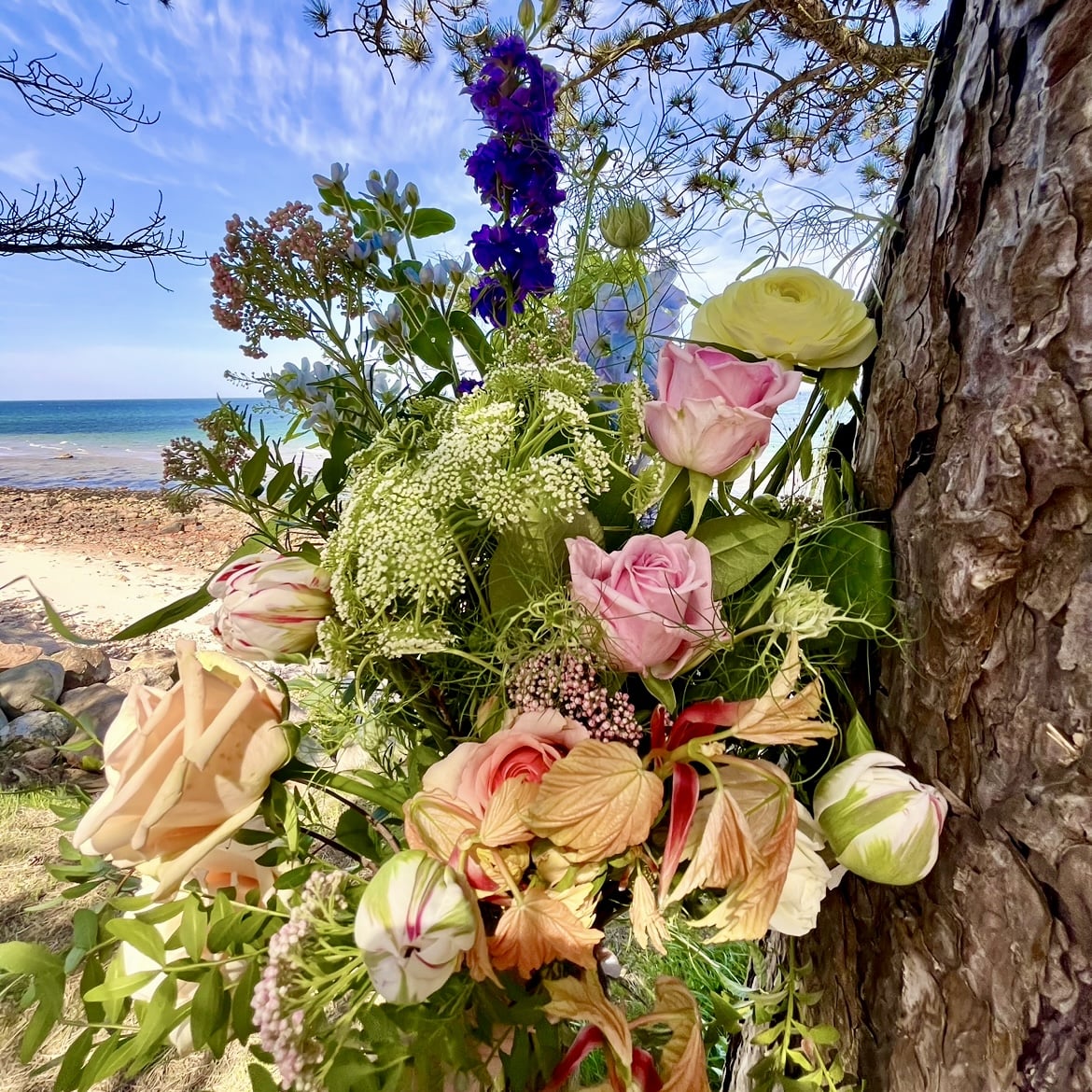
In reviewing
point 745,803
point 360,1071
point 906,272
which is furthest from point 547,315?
point 360,1071

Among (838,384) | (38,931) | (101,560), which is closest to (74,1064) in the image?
(838,384)

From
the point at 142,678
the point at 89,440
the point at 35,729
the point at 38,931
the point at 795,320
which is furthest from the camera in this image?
the point at 89,440

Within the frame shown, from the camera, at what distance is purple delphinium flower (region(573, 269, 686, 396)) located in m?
0.56

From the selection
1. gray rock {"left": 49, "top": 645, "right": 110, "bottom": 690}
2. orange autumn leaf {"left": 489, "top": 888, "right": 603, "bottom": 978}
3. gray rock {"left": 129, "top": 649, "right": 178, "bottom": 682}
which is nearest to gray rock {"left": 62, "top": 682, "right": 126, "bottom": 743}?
gray rock {"left": 49, "top": 645, "right": 110, "bottom": 690}

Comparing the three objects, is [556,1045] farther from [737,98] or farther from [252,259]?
[737,98]

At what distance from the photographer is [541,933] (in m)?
0.37

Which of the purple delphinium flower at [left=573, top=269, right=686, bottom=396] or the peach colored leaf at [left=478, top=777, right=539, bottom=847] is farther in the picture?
the purple delphinium flower at [left=573, top=269, right=686, bottom=396]

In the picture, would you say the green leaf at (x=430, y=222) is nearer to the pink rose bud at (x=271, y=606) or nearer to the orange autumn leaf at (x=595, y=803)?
the pink rose bud at (x=271, y=606)

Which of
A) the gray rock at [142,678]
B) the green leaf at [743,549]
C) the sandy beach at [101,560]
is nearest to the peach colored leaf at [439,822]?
the green leaf at [743,549]

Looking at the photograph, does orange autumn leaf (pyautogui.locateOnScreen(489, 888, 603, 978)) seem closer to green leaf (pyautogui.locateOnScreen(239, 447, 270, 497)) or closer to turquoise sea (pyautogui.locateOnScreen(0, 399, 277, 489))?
green leaf (pyautogui.locateOnScreen(239, 447, 270, 497))

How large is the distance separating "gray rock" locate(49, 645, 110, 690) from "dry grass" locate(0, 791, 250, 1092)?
0.90m

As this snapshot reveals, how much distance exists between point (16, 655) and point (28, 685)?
0.48 metres

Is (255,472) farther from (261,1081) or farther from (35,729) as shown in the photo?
(35,729)

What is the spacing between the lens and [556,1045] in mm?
427
